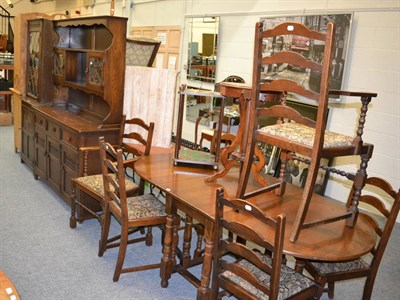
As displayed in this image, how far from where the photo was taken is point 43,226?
362cm

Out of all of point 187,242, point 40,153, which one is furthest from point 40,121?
point 187,242

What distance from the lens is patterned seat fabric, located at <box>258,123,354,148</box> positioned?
1931mm

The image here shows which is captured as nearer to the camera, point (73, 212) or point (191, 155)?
point (191, 155)

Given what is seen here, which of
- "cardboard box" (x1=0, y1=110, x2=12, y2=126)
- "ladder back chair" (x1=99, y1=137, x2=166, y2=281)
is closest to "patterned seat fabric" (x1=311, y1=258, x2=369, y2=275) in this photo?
"ladder back chair" (x1=99, y1=137, x2=166, y2=281)

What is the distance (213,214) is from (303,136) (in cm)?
63

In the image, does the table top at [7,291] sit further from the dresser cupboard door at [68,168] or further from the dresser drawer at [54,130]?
the dresser drawer at [54,130]

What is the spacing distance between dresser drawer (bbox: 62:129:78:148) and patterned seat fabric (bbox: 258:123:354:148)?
2.23m

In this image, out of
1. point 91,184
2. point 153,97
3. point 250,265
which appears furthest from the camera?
point 153,97

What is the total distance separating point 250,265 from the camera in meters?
2.22

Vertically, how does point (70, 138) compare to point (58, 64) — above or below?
below

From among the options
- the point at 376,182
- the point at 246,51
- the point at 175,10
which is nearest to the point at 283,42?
the point at 246,51

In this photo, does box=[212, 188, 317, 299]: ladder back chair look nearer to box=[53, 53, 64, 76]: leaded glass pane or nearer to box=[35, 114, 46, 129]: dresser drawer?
box=[35, 114, 46, 129]: dresser drawer

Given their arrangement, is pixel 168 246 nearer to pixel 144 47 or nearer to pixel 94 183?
pixel 94 183

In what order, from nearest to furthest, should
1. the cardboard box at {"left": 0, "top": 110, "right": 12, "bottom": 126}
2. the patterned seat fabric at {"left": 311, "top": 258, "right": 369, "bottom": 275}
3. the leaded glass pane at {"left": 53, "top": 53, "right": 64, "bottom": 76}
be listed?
the patterned seat fabric at {"left": 311, "top": 258, "right": 369, "bottom": 275} → the leaded glass pane at {"left": 53, "top": 53, "right": 64, "bottom": 76} → the cardboard box at {"left": 0, "top": 110, "right": 12, "bottom": 126}
